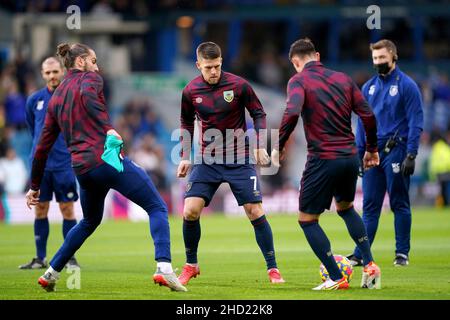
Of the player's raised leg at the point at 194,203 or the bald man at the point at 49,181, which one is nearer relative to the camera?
the player's raised leg at the point at 194,203

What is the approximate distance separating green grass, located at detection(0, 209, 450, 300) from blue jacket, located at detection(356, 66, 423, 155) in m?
1.82

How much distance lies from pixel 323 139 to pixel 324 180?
0.44 meters

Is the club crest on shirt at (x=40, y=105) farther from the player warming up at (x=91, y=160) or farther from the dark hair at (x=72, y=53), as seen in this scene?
the player warming up at (x=91, y=160)

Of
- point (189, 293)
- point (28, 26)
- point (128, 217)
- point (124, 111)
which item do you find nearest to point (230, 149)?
point (189, 293)

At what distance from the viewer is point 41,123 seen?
581 inches

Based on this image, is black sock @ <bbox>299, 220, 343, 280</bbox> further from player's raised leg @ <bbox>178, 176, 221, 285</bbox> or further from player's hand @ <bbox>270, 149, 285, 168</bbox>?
player's raised leg @ <bbox>178, 176, 221, 285</bbox>

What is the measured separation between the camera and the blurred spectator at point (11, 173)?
2731cm

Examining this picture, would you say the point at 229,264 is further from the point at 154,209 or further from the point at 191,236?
the point at 154,209

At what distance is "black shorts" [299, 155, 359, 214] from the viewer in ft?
35.3

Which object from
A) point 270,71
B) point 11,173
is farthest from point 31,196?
point 270,71

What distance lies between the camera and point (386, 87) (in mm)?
14047

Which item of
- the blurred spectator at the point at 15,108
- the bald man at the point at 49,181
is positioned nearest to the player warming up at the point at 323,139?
the bald man at the point at 49,181

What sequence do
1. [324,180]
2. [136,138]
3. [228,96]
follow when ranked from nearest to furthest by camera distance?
[324,180] < [228,96] < [136,138]

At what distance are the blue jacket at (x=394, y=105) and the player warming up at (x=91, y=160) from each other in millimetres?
4156
